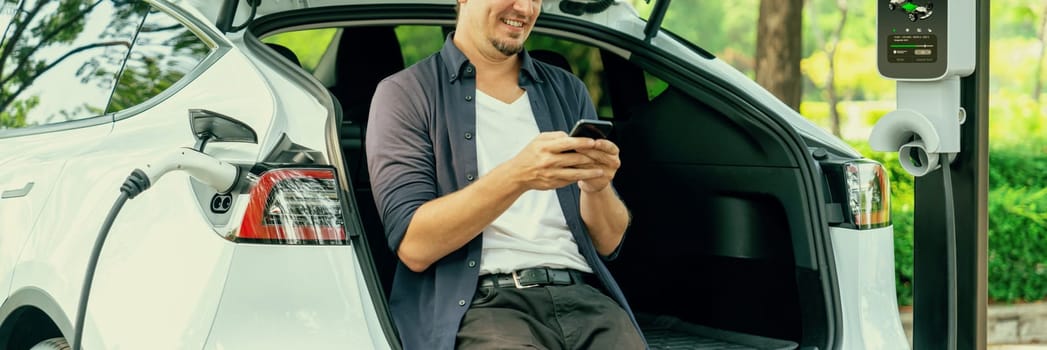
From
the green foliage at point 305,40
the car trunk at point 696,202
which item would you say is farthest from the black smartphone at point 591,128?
the green foliage at point 305,40

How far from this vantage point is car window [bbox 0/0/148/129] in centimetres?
369

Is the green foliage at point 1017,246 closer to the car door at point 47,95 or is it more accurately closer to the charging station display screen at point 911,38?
the charging station display screen at point 911,38

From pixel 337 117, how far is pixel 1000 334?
5.88m

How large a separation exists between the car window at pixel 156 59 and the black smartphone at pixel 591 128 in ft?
3.36

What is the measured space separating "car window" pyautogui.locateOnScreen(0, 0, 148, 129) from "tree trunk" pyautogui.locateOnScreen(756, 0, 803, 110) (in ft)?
18.8

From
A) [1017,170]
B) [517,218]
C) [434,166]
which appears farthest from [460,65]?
[1017,170]

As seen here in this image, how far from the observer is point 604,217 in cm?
330

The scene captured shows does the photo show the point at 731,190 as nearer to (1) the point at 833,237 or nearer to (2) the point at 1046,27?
(1) the point at 833,237

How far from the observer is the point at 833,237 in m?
3.64

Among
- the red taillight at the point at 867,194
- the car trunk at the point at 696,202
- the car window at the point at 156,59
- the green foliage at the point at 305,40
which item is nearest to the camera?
the car window at the point at 156,59

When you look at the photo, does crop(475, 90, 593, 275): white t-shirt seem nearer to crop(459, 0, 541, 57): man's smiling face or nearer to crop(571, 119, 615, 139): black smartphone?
crop(459, 0, 541, 57): man's smiling face

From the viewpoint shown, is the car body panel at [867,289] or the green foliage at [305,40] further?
the green foliage at [305,40]

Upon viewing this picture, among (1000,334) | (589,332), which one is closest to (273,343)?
(589,332)

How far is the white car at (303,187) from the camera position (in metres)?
2.78
